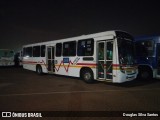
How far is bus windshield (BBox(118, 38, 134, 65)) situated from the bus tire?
3019 mm

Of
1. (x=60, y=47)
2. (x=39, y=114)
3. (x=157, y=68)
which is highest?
(x=60, y=47)

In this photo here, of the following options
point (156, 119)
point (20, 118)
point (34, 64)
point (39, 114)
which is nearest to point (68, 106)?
point (39, 114)

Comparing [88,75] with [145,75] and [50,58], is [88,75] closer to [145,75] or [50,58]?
[145,75]

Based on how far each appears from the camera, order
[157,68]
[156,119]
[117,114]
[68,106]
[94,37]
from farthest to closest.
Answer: [157,68] < [94,37] < [68,106] < [117,114] < [156,119]

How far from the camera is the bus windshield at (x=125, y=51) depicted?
916 centimetres

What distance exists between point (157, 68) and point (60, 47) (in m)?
7.68

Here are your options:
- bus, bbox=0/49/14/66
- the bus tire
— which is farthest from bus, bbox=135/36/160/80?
bus, bbox=0/49/14/66

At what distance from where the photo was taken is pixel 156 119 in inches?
187

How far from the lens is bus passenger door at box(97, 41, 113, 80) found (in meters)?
9.49

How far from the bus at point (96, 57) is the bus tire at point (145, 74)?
7.76 ft

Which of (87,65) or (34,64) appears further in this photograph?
(34,64)

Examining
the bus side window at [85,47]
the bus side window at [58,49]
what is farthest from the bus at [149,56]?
the bus side window at [58,49]

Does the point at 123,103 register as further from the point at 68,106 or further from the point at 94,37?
the point at 94,37

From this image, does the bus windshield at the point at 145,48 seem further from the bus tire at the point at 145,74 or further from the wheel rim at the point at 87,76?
the wheel rim at the point at 87,76
